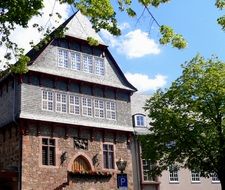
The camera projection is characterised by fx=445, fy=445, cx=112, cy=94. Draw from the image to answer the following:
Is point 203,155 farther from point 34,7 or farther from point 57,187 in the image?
point 34,7

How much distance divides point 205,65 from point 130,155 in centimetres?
908

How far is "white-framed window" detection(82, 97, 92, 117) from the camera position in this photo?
3197 cm

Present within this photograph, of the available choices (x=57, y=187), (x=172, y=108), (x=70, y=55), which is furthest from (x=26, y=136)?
Result: (x=172, y=108)

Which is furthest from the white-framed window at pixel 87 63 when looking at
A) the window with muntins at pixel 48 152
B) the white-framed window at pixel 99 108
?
the window with muntins at pixel 48 152

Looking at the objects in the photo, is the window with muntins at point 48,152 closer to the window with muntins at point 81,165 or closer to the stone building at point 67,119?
A: the stone building at point 67,119

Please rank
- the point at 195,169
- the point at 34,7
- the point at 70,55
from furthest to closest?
the point at 70,55, the point at 195,169, the point at 34,7

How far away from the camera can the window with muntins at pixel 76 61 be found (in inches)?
1281

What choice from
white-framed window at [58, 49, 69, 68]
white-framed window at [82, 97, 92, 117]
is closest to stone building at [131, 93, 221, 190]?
white-framed window at [82, 97, 92, 117]

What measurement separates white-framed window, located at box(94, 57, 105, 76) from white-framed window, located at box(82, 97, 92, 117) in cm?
256

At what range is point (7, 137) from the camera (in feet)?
99.7

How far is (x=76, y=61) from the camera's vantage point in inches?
1291

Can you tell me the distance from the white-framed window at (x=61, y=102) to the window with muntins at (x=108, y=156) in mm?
4317

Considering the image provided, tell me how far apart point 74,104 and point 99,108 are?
2236mm

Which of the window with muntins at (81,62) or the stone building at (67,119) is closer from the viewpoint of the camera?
the stone building at (67,119)
